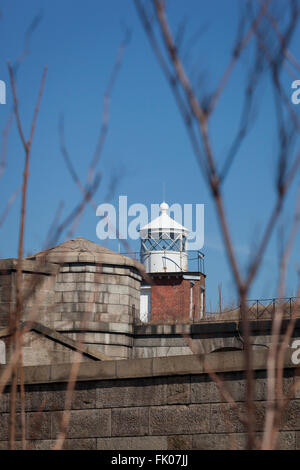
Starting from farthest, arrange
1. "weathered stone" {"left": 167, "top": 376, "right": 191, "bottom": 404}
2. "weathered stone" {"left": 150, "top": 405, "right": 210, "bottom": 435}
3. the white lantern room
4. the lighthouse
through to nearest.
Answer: the white lantern room
the lighthouse
"weathered stone" {"left": 167, "top": 376, "right": 191, "bottom": 404}
"weathered stone" {"left": 150, "top": 405, "right": 210, "bottom": 435}

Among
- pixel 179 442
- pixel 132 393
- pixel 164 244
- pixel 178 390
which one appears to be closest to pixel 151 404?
pixel 132 393

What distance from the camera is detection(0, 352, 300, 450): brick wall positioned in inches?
270

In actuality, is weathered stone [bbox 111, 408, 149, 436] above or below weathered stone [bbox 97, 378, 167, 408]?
below

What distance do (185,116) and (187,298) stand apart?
1467 inches

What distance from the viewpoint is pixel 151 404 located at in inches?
294

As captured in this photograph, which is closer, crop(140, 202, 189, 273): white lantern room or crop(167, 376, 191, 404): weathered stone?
crop(167, 376, 191, 404): weathered stone

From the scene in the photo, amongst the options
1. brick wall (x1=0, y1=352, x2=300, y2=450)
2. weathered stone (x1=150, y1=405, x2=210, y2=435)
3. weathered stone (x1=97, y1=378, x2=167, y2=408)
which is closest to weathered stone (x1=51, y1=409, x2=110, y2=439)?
brick wall (x1=0, y1=352, x2=300, y2=450)

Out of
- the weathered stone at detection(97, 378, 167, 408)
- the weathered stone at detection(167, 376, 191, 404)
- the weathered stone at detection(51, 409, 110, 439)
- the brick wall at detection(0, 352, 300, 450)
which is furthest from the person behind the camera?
the weathered stone at detection(51, 409, 110, 439)

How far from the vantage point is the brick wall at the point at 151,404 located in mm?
6863

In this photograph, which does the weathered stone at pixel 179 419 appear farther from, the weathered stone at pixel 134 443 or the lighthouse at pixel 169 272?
the lighthouse at pixel 169 272

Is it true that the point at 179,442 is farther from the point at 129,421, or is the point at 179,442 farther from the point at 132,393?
the point at 132,393

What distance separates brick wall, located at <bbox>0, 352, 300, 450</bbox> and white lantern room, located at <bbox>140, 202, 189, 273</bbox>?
33.8 m

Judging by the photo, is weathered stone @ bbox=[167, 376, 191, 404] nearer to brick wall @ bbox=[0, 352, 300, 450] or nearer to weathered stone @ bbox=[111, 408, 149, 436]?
brick wall @ bbox=[0, 352, 300, 450]
